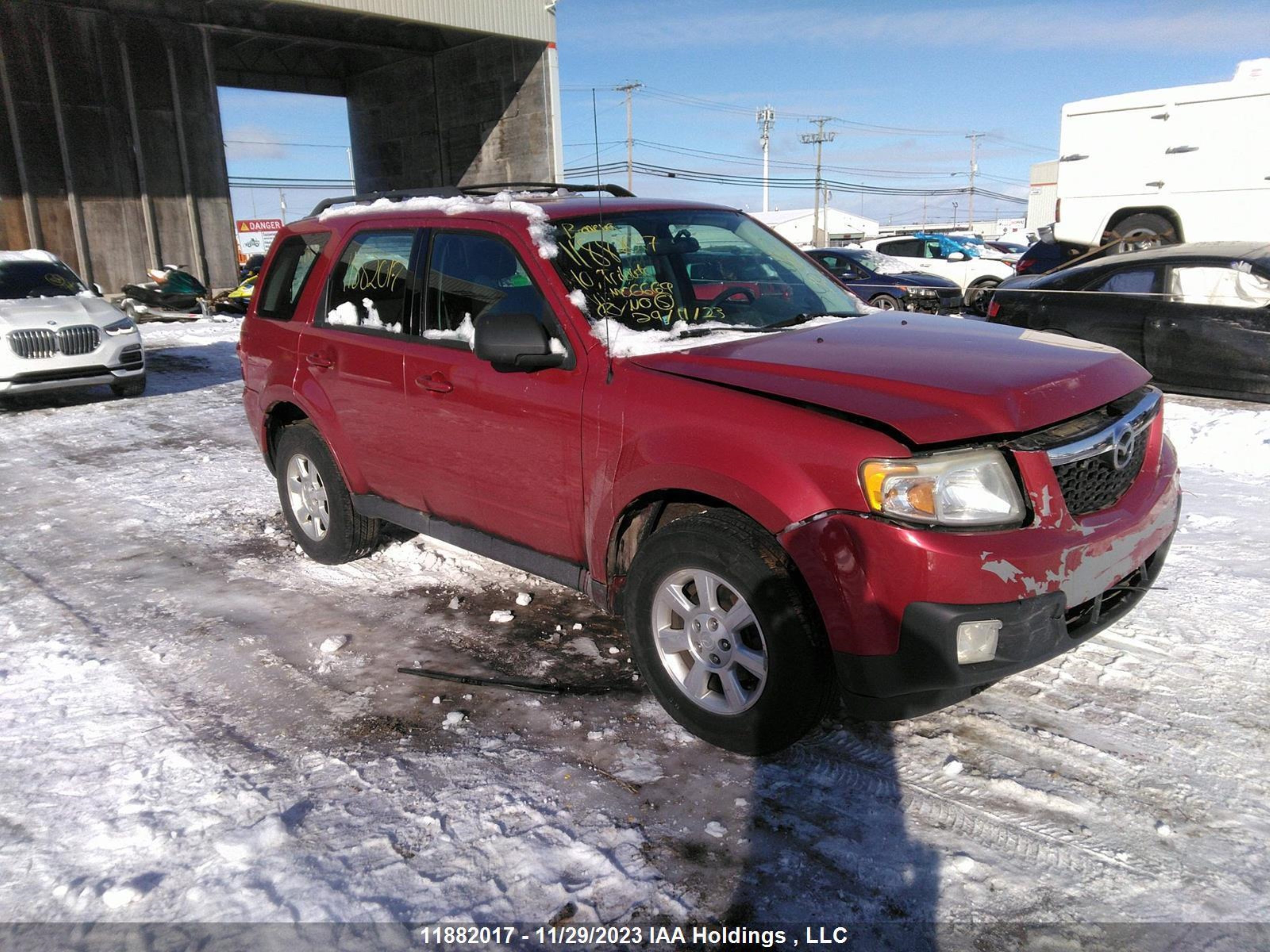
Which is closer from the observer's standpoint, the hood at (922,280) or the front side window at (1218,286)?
the front side window at (1218,286)

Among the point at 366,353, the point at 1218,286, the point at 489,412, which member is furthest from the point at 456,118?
the point at 489,412

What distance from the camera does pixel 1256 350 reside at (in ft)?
25.9

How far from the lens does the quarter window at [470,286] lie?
391 cm

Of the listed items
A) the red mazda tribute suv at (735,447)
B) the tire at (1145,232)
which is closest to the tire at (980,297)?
the tire at (1145,232)

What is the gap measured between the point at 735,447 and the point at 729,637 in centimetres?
64

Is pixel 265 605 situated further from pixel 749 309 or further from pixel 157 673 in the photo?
pixel 749 309

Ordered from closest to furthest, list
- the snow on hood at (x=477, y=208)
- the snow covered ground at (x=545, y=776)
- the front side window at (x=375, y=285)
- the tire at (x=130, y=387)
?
the snow covered ground at (x=545, y=776) < the snow on hood at (x=477, y=208) < the front side window at (x=375, y=285) < the tire at (x=130, y=387)

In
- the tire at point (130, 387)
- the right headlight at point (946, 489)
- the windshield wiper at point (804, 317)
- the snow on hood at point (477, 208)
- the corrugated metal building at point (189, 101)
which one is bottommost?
the tire at point (130, 387)

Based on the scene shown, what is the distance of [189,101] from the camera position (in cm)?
2362

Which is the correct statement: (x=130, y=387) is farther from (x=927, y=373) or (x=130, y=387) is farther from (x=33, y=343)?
(x=927, y=373)

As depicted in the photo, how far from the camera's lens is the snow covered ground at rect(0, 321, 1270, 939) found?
2600 mm

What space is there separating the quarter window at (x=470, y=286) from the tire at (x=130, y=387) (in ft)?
26.9

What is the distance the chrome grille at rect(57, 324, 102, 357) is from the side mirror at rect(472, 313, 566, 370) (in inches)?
346

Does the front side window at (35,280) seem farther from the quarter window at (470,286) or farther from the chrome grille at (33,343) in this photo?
the quarter window at (470,286)
